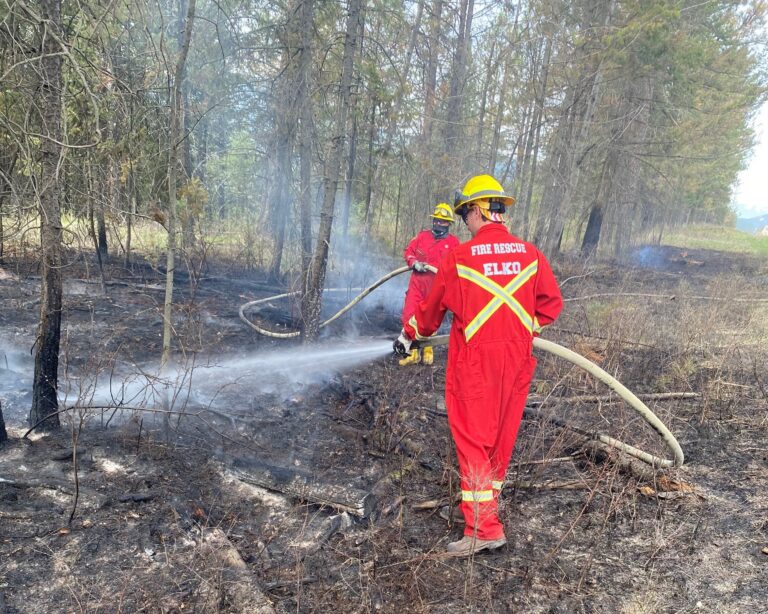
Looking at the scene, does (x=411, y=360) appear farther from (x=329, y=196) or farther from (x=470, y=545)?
(x=470, y=545)

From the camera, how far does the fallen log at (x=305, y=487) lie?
3.37 m

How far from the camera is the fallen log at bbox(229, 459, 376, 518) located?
11.0 ft

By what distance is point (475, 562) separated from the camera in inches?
113

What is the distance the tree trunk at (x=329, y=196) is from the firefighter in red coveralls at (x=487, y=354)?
10.8 ft

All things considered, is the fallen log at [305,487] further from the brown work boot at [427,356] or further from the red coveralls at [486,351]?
the brown work boot at [427,356]

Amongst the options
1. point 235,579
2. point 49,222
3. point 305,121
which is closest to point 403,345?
point 235,579

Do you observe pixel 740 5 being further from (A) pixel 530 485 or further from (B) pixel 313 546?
(B) pixel 313 546

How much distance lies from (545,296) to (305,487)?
2.11 meters

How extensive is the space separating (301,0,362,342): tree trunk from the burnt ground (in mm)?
1029

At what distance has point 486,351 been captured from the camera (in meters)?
2.96

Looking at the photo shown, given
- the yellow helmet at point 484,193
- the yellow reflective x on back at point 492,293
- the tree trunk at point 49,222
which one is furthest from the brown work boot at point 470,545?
the tree trunk at point 49,222

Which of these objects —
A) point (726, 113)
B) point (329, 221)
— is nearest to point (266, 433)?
point (329, 221)

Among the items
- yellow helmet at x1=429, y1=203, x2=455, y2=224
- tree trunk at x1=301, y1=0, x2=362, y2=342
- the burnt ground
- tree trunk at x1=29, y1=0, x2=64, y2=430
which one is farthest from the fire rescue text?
yellow helmet at x1=429, y1=203, x2=455, y2=224

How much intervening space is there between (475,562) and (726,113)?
1827cm
